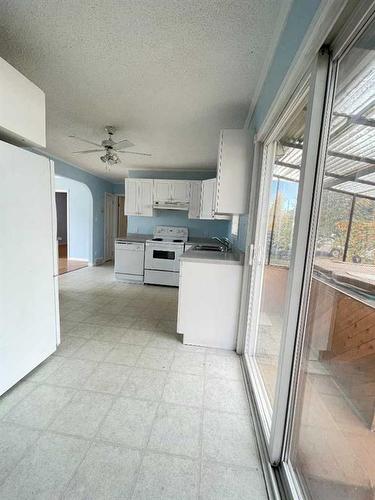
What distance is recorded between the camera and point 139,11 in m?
1.32

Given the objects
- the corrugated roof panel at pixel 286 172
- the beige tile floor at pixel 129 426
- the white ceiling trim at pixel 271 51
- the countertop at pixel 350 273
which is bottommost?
the beige tile floor at pixel 129 426

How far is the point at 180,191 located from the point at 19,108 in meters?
3.48

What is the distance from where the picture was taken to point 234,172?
87.4 inches

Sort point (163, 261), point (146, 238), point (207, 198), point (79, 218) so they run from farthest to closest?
point (79, 218) → point (146, 238) → point (163, 261) → point (207, 198)

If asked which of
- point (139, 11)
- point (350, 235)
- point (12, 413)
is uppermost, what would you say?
point (139, 11)

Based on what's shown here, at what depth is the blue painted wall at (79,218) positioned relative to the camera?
617 centimetres

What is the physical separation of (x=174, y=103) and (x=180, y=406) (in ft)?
8.83

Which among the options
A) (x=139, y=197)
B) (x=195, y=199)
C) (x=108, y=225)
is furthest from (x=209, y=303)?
(x=108, y=225)

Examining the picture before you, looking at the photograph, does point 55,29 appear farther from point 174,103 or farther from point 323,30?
point 323,30

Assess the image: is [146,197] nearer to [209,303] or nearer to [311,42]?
[209,303]

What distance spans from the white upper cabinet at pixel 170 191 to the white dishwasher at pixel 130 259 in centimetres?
105

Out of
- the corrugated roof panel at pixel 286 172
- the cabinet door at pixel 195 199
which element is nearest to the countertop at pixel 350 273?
the corrugated roof panel at pixel 286 172

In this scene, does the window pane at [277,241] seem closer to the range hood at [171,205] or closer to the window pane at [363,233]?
the window pane at [363,233]

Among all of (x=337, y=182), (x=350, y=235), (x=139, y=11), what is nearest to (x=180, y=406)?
(x=350, y=235)
